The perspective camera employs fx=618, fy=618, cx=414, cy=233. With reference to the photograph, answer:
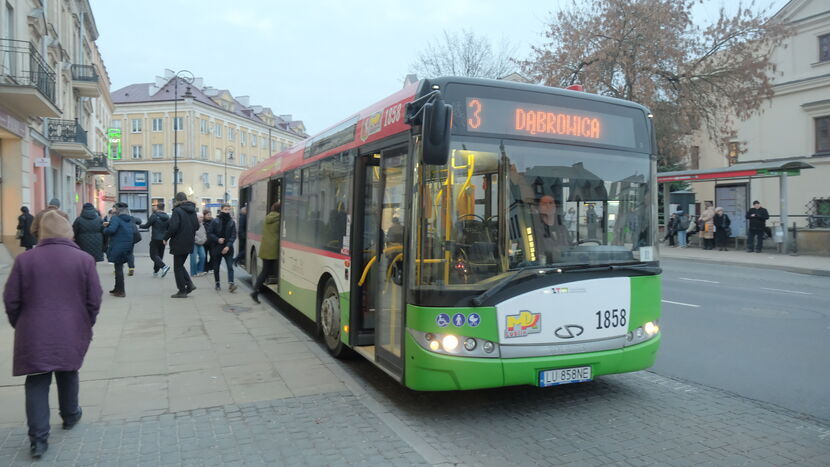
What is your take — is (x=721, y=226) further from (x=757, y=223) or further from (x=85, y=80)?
(x=85, y=80)

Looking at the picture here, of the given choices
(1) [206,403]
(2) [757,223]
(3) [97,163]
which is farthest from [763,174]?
(3) [97,163]

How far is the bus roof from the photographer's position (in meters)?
5.10

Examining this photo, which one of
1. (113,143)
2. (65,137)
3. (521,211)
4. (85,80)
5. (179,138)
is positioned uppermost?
(179,138)

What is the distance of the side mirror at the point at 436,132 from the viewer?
4.47 m

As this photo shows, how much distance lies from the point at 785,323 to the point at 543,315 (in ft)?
19.5

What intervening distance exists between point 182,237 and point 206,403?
21.2ft

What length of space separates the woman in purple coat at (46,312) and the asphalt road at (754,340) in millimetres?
5459

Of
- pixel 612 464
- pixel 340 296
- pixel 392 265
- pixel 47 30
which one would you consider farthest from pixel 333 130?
pixel 47 30

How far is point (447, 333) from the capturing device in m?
4.71

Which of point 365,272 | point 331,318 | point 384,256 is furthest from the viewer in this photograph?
point 331,318

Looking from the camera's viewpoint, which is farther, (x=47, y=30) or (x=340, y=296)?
(x=47, y=30)

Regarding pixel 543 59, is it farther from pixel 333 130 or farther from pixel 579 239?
pixel 579 239

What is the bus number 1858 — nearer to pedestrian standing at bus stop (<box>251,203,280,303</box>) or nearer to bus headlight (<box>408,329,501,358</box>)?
bus headlight (<box>408,329,501,358</box>)

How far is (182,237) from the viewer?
11164 mm
